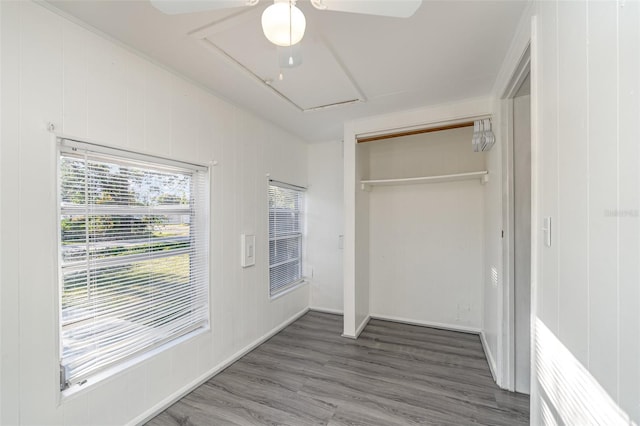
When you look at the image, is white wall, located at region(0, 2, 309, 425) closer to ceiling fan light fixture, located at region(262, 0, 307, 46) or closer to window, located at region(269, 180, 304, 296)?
window, located at region(269, 180, 304, 296)

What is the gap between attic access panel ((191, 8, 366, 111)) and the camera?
5.58 ft

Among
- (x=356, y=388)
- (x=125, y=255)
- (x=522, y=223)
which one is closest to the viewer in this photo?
(x=125, y=255)

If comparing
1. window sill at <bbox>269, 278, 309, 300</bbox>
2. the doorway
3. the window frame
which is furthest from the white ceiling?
window sill at <bbox>269, 278, 309, 300</bbox>

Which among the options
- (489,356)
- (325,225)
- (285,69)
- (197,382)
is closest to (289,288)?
(325,225)

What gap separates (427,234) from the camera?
3645mm

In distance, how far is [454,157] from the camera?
3.51 m

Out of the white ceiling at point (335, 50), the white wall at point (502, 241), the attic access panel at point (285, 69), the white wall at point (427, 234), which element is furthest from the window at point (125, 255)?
the white wall at point (502, 241)

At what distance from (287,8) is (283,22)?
6 cm

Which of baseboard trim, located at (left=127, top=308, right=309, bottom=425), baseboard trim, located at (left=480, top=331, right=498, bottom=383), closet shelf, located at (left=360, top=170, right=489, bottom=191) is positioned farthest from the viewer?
closet shelf, located at (left=360, top=170, right=489, bottom=191)

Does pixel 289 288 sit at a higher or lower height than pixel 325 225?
lower

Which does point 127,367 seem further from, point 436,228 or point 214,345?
point 436,228

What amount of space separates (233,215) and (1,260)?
1.62 m

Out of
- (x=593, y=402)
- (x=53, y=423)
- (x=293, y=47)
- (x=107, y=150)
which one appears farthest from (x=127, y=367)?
(x=593, y=402)

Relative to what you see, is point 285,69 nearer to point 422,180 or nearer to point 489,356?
point 422,180
